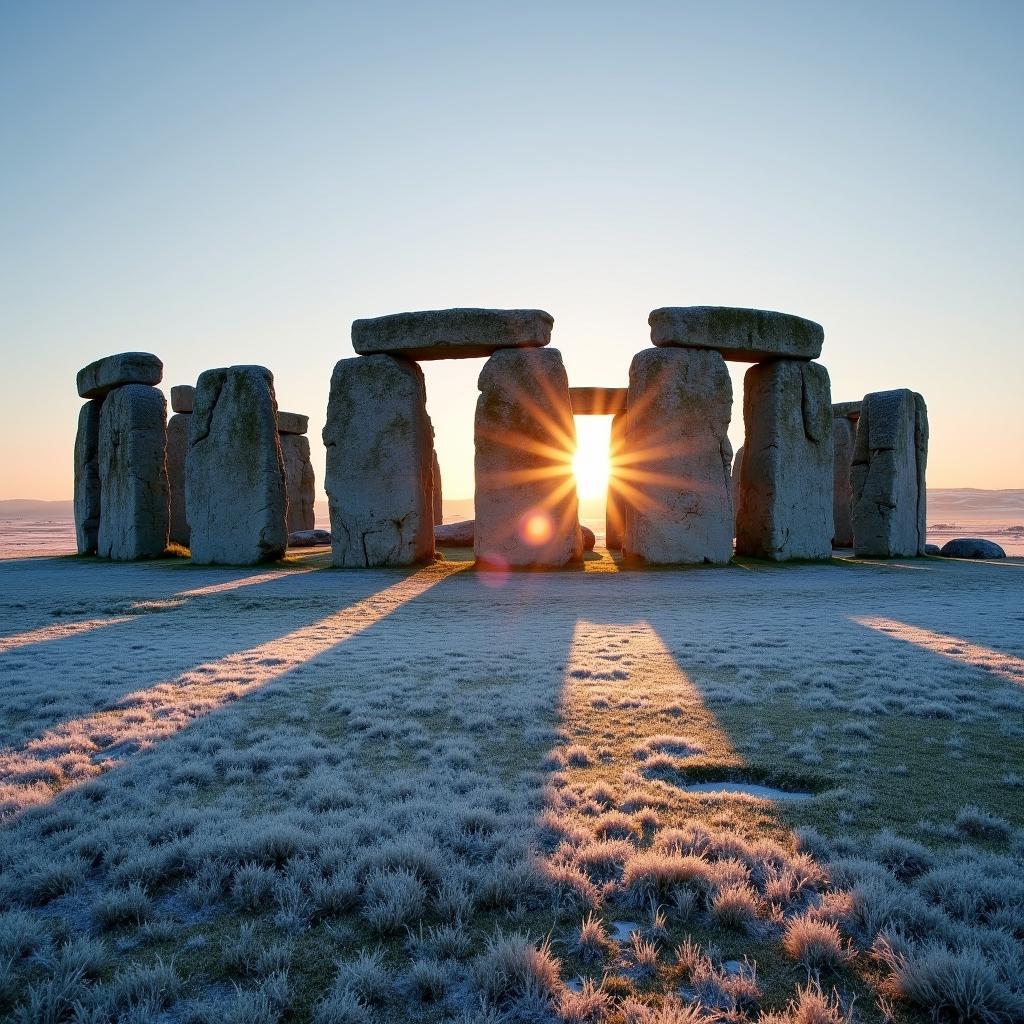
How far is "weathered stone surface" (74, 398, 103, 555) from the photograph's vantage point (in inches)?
688

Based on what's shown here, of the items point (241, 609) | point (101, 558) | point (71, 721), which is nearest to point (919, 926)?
point (71, 721)

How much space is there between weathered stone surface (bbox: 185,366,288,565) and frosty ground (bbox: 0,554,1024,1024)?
7.79m

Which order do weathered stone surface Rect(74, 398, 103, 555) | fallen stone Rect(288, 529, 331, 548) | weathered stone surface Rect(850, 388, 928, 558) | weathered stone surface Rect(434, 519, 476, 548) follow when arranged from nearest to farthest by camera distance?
weathered stone surface Rect(850, 388, 928, 558) < weathered stone surface Rect(74, 398, 103, 555) < weathered stone surface Rect(434, 519, 476, 548) < fallen stone Rect(288, 529, 331, 548)

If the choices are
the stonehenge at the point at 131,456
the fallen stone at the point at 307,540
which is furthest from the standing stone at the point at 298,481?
the stonehenge at the point at 131,456

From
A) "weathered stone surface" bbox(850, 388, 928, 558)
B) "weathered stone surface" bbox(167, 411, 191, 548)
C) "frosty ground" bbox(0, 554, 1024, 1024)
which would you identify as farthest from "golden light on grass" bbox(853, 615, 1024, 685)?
"weathered stone surface" bbox(167, 411, 191, 548)

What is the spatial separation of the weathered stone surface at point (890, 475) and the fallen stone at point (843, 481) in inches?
131

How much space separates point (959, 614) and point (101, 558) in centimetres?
1604

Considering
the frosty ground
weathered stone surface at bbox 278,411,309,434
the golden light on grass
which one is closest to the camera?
the frosty ground

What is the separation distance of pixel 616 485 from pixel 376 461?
5.06 meters

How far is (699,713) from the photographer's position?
15.4ft

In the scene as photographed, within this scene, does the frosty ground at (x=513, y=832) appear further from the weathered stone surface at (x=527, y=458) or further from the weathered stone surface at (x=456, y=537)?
the weathered stone surface at (x=456, y=537)

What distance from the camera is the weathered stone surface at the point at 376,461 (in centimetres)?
1400

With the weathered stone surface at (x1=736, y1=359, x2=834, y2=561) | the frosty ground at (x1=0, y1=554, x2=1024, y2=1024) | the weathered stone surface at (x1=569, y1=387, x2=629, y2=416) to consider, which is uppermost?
the weathered stone surface at (x1=569, y1=387, x2=629, y2=416)

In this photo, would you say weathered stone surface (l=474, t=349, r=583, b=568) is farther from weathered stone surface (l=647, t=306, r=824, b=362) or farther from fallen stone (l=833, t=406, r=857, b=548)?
fallen stone (l=833, t=406, r=857, b=548)
